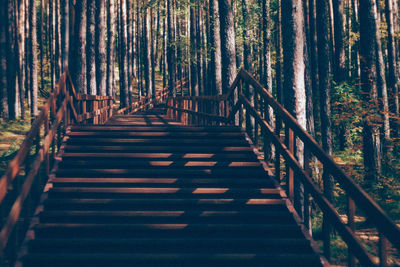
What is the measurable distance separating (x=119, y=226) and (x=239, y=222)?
1.67 meters

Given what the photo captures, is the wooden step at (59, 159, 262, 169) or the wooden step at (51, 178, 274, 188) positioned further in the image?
the wooden step at (59, 159, 262, 169)

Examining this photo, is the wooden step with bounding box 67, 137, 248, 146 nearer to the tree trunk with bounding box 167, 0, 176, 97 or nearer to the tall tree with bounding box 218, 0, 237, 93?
the tall tree with bounding box 218, 0, 237, 93

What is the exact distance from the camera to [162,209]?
594cm

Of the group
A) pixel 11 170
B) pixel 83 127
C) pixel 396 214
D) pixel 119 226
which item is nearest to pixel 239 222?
pixel 119 226

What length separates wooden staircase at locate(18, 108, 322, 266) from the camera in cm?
485

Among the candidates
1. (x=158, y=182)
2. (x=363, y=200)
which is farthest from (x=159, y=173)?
(x=363, y=200)

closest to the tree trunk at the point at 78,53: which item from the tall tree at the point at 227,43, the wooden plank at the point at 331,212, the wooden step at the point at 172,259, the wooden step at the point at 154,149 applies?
the tall tree at the point at 227,43

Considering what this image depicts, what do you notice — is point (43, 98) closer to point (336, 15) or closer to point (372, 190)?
point (336, 15)

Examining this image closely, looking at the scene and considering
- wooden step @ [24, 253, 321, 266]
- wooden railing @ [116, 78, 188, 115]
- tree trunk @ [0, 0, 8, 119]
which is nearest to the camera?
wooden step @ [24, 253, 321, 266]

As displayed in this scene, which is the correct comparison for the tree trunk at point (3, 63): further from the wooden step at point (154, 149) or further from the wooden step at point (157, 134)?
the wooden step at point (154, 149)

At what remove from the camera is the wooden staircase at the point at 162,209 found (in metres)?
4.85

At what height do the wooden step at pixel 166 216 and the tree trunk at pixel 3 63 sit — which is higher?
the tree trunk at pixel 3 63

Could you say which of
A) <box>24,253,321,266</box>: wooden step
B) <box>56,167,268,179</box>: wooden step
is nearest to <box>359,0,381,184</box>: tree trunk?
<box>56,167,268,179</box>: wooden step

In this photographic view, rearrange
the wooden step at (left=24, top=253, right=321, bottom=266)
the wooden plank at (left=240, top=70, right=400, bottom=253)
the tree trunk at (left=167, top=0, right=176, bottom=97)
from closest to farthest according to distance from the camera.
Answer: the wooden plank at (left=240, top=70, right=400, bottom=253) → the wooden step at (left=24, top=253, right=321, bottom=266) → the tree trunk at (left=167, top=0, right=176, bottom=97)
